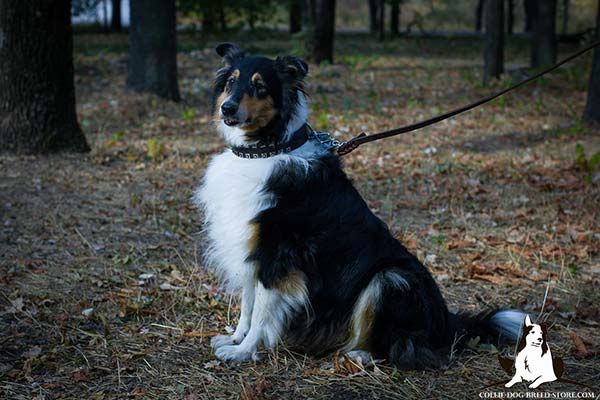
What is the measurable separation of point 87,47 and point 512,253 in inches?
743

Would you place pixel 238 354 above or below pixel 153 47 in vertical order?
below

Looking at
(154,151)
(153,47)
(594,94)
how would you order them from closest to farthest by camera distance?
(154,151), (594,94), (153,47)

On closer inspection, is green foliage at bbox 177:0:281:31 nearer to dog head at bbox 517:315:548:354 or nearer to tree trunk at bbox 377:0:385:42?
tree trunk at bbox 377:0:385:42

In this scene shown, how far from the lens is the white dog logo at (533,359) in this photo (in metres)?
3.56

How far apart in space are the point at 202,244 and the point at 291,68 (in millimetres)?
2441

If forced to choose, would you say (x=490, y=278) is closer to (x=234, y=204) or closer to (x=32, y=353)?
(x=234, y=204)

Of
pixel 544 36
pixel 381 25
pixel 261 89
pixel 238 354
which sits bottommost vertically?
pixel 238 354

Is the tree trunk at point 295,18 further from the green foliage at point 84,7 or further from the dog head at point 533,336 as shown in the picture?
the dog head at point 533,336

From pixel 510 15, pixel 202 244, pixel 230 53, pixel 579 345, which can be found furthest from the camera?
pixel 510 15

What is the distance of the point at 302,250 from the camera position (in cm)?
389

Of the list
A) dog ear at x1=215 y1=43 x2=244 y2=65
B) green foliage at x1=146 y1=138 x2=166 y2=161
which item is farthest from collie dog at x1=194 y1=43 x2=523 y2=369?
green foliage at x1=146 y1=138 x2=166 y2=161

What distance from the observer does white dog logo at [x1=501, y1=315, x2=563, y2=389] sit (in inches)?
140

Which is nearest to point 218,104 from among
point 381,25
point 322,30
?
point 322,30

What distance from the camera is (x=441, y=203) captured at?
24.9 ft
